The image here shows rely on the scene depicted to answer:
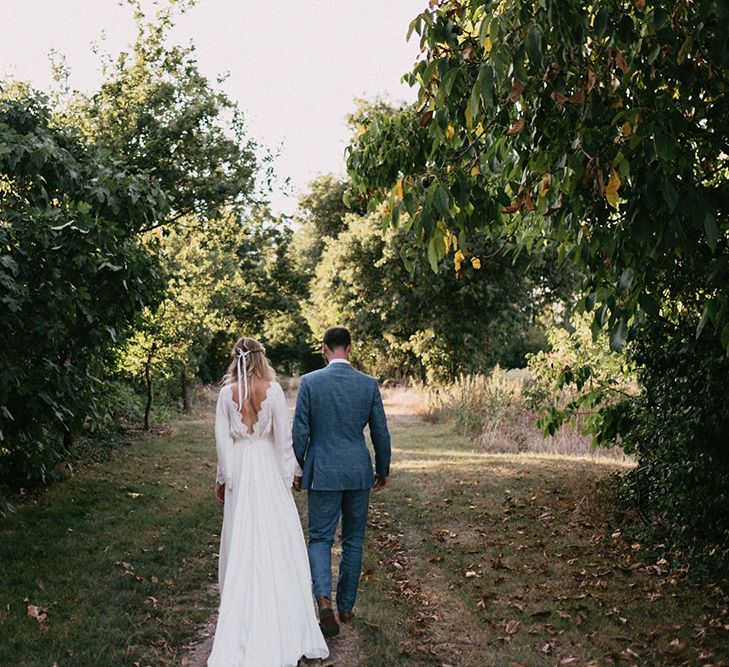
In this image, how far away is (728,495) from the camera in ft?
21.3

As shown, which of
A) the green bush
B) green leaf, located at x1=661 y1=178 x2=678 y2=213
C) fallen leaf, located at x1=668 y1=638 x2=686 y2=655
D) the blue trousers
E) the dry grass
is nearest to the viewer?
green leaf, located at x1=661 y1=178 x2=678 y2=213

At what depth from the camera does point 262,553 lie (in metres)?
5.47

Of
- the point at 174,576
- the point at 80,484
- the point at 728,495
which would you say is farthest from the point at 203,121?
the point at 728,495

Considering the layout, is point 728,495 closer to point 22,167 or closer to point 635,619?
point 635,619

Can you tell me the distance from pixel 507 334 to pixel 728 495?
24.4m

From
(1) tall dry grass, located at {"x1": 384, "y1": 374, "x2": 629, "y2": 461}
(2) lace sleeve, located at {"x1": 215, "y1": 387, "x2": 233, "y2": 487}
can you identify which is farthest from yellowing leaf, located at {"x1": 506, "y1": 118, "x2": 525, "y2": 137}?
(1) tall dry grass, located at {"x1": 384, "y1": 374, "x2": 629, "y2": 461}

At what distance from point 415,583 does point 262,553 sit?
8.12ft

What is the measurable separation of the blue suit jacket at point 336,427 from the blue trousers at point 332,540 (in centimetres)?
15

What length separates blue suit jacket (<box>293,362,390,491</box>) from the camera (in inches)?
230

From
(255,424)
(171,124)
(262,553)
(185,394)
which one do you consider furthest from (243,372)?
(185,394)

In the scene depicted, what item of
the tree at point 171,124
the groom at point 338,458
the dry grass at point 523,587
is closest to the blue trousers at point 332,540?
the groom at point 338,458

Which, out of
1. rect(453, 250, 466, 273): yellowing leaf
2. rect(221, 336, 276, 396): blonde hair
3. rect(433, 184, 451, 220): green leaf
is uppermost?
rect(433, 184, 451, 220): green leaf

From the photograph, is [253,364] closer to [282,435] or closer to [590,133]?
[282,435]

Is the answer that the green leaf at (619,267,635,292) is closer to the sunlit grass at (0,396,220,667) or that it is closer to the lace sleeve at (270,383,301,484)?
the lace sleeve at (270,383,301,484)
